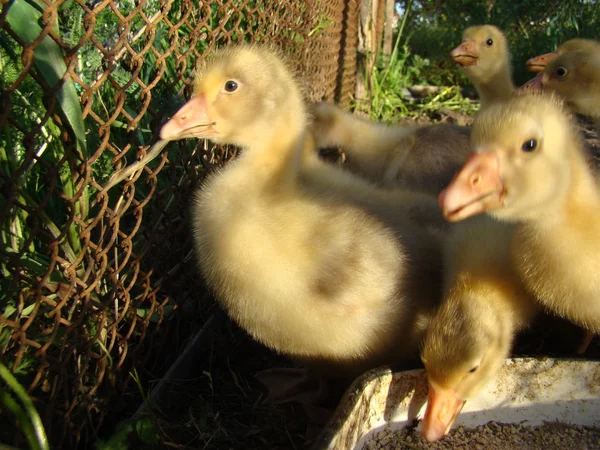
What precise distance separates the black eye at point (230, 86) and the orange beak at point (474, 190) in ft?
3.12

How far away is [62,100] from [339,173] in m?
1.34

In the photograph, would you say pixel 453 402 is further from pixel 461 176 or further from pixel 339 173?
pixel 339 173

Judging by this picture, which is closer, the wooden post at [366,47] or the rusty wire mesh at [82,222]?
the rusty wire mesh at [82,222]

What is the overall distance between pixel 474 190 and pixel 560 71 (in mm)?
2621

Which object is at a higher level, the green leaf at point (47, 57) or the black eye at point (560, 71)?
the black eye at point (560, 71)

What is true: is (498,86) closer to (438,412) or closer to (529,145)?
(529,145)

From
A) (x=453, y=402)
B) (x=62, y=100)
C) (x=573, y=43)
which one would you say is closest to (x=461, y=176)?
(x=453, y=402)

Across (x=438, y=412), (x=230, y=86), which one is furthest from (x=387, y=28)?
(x=438, y=412)

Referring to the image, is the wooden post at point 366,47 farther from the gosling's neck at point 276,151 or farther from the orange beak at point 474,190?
the orange beak at point 474,190

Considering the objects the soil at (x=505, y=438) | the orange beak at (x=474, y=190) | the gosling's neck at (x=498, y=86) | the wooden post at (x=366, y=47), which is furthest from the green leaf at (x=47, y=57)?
the wooden post at (x=366, y=47)

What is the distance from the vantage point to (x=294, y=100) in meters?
2.40

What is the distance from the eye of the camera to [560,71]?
3.86 meters

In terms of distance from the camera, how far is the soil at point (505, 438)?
2062mm

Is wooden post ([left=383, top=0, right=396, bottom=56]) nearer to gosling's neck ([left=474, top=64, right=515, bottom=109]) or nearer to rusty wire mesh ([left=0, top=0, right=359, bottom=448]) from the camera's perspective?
gosling's neck ([left=474, top=64, right=515, bottom=109])
